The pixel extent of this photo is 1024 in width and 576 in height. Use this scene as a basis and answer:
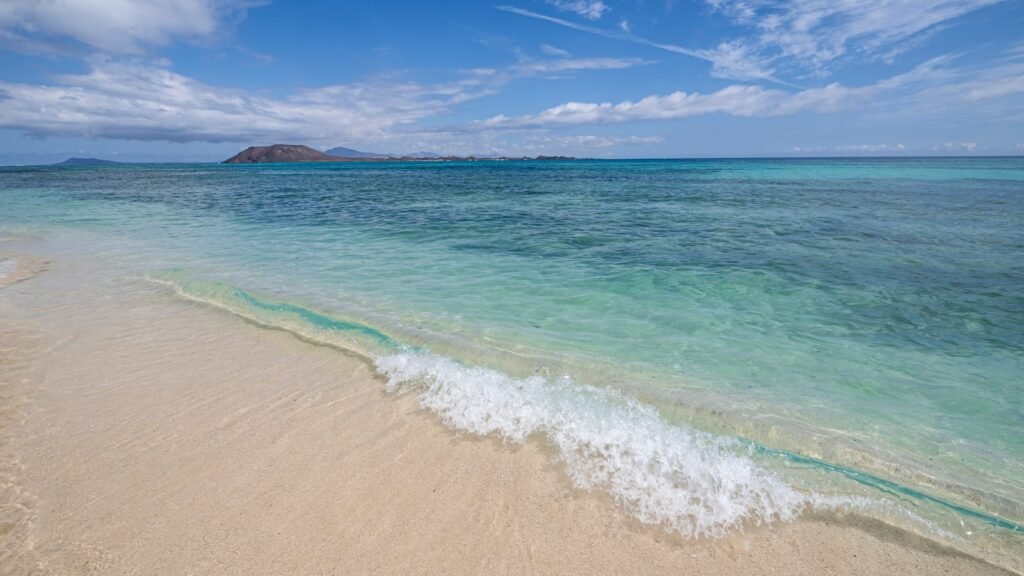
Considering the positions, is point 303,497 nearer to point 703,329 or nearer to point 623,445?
point 623,445

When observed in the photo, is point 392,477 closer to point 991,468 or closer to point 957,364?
point 991,468

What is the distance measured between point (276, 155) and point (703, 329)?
214 meters

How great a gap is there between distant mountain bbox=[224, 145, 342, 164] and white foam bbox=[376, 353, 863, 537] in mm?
212764

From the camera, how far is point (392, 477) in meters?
3.93

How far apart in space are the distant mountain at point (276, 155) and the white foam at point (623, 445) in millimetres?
212764

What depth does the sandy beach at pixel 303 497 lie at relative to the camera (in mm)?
3129

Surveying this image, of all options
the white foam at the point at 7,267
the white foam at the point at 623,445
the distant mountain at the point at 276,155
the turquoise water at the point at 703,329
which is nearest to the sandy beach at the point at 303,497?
the white foam at the point at 623,445

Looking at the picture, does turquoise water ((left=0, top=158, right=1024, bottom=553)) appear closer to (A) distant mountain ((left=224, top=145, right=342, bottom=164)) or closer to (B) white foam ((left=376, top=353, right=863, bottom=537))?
(B) white foam ((left=376, top=353, right=863, bottom=537))

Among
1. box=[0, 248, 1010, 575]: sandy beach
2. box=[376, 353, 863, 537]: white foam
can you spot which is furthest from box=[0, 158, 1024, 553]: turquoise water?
box=[0, 248, 1010, 575]: sandy beach

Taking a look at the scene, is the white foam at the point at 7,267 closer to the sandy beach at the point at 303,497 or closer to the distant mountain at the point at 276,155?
the sandy beach at the point at 303,497

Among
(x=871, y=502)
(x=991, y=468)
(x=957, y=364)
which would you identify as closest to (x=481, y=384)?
(x=871, y=502)

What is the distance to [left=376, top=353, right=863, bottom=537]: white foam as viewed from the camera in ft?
11.7

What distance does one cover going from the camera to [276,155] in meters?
188

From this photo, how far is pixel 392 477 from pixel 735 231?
15349mm
